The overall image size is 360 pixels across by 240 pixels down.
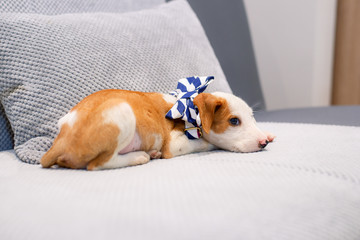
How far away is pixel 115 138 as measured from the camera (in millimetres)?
858

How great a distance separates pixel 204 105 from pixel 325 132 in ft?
1.47

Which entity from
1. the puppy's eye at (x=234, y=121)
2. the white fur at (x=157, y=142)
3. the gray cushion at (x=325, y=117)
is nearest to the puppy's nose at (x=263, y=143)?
the puppy's eye at (x=234, y=121)

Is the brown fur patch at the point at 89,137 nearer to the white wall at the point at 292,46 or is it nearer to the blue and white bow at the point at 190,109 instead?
the blue and white bow at the point at 190,109

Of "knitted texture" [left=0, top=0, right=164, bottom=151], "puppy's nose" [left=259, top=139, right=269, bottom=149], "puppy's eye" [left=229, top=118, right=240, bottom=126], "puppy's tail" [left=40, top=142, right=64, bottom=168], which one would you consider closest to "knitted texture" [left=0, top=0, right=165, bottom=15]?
"knitted texture" [left=0, top=0, right=164, bottom=151]

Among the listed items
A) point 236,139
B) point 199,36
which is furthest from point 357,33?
point 236,139

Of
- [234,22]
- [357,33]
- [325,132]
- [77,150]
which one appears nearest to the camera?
[77,150]

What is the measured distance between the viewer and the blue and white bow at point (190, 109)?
1012mm

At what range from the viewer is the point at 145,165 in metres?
0.89

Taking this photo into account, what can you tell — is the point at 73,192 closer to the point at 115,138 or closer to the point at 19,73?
the point at 115,138

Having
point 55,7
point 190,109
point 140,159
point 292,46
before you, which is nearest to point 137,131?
point 140,159

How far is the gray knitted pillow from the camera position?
0.98m

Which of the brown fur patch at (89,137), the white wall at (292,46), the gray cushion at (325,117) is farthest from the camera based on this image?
the white wall at (292,46)

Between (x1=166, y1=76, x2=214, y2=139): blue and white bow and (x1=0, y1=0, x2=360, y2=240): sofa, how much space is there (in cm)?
9

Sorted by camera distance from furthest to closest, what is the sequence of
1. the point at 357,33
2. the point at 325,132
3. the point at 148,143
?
the point at 357,33 → the point at 325,132 → the point at 148,143
